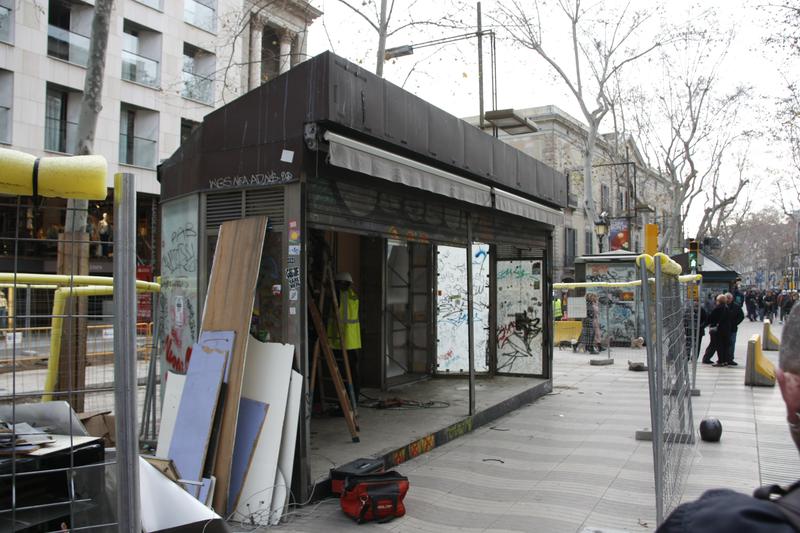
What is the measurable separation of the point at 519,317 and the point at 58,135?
1857 centimetres

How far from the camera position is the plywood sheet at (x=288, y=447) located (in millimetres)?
4938

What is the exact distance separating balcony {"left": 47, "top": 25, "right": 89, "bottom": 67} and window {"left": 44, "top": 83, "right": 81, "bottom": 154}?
45.4 inches

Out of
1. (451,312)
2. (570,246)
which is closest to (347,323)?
(451,312)

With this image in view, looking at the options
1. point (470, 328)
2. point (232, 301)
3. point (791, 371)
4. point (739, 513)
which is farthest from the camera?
point (470, 328)

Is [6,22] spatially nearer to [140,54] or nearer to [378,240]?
[140,54]

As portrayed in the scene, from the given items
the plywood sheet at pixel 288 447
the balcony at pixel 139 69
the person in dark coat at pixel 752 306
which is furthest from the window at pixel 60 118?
the person in dark coat at pixel 752 306

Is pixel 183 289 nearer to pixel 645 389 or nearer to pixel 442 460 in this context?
pixel 442 460

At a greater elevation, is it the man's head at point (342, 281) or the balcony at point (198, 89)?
the balcony at point (198, 89)

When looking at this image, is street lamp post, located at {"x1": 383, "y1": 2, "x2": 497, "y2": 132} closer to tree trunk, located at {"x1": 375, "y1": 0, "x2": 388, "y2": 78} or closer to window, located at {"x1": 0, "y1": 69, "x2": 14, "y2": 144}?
tree trunk, located at {"x1": 375, "y1": 0, "x2": 388, "y2": 78}

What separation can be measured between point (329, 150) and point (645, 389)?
868 cm

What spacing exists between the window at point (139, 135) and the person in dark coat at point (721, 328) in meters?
20.3

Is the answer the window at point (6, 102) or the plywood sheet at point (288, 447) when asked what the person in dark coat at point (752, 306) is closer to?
the plywood sheet at point (288, 447)

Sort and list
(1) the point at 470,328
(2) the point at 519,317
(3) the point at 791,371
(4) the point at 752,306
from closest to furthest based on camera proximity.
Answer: (3) the point at 791,371
(1) the point at 470,328
(2) the point at 519,317
(4) the point at 752,306

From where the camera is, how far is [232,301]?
17.0ft
